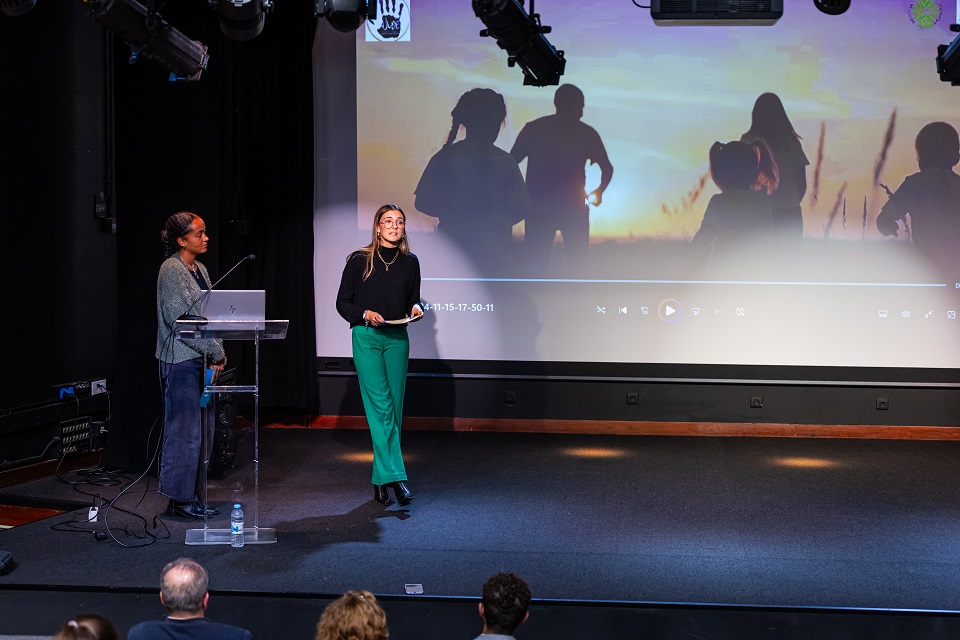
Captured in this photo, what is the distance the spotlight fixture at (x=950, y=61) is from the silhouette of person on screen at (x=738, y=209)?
144 centimetres

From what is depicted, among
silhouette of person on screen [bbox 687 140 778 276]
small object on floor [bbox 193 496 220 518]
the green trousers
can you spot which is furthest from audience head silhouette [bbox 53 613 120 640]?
silhouette of person on screen [bbox 687 140 778 276]

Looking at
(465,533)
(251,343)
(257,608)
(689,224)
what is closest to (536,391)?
(689,224)

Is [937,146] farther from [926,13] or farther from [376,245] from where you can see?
[376,245]

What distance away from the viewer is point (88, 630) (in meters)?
2.02

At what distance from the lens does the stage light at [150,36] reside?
184 inches

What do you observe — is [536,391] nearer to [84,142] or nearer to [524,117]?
[524,117]

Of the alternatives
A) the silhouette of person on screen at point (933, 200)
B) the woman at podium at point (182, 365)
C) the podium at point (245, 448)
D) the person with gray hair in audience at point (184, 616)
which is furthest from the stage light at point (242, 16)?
the silhouette of person on screen at point (933, 200)

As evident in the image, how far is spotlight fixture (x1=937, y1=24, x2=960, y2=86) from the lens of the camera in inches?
210

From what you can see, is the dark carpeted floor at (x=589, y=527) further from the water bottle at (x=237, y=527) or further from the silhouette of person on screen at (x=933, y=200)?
the silhouette of person on screen at (x=933, y=200)

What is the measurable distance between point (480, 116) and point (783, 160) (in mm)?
2130

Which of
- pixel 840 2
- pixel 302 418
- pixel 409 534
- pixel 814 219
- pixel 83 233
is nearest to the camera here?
pixel 409 534

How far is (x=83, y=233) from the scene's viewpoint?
6.40 m

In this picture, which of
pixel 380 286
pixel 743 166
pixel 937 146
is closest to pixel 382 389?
pixel 380 286

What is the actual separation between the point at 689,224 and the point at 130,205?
368 centimetres
